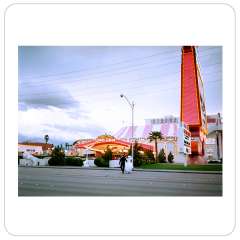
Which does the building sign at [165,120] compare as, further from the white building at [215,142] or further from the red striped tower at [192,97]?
the red striped tower at [192,97]

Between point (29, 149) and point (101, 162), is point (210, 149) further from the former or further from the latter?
point (29, 149)

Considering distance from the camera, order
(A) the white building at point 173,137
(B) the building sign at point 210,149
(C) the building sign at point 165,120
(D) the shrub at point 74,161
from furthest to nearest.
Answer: (C) the building sign at point 165,120, (B) the building sign at point 210,149, (A) the white building at point 173,137, (D) the shrub at point 74,161

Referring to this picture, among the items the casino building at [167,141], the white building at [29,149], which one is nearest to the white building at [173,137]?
the casino building at [167,141]

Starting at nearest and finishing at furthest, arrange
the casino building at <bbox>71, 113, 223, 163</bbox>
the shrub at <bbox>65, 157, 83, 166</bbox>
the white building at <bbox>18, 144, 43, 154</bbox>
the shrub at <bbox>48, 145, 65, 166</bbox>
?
1. the shrub at <bbox>65, 157, 83, 166</bbox>
2. the shrub at <bbox>48, 145, 65, 166</bbox>
3. the white building at <bbox>18, 144, 43, 154</bbox>
4. the casino building at <bbox>71, 113, 223, 163</bbox>

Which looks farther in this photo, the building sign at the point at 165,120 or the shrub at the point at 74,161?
the building sign at the point at 165,120

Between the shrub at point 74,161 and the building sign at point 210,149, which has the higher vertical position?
the shrub at point 74,161

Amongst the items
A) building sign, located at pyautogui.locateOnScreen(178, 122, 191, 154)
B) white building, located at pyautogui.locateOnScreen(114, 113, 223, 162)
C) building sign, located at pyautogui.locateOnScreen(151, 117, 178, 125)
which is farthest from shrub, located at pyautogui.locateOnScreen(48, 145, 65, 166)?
building sign, located at pyautogui.locateOnScreen(151, 117, 178, 125)

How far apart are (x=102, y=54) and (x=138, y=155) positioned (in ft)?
71.6

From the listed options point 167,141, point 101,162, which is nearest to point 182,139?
point 101,162

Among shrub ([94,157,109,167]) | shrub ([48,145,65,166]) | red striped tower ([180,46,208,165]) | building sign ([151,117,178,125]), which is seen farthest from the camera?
building sign ([151,117,178,125])

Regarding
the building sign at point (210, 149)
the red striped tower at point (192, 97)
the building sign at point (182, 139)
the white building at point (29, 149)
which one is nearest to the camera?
the building sign at point (182, 139)

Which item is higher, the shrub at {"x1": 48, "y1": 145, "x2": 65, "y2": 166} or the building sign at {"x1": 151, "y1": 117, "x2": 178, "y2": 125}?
the building sign at {"x1": 151, "y1": 117, "x2": 178, "y2": 125}

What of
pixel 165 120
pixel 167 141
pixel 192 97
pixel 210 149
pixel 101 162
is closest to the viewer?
pixel 192 97

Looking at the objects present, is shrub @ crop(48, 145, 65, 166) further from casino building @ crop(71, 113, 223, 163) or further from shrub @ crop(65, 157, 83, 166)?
casino building @ crop(71, 113, 223, 163)
